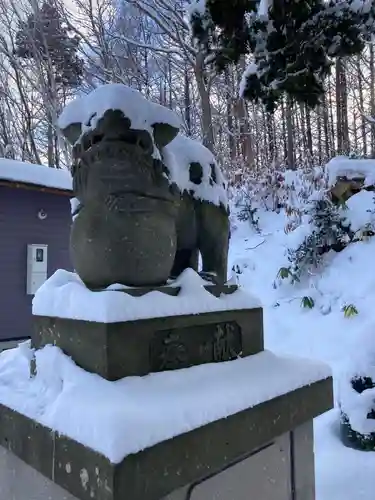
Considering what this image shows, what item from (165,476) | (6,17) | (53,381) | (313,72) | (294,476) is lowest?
(294,476)

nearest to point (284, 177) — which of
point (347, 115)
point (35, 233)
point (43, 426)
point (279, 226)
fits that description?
point (279, 226)

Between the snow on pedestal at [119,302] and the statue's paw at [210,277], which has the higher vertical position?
the statue's paw at [210,277]

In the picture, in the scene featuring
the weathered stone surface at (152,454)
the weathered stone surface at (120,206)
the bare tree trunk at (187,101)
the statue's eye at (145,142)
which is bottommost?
the weathered stone surface at (152,454)

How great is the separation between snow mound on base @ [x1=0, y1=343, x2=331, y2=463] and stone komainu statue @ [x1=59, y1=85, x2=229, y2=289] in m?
0.27

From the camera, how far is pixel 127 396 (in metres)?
0.91

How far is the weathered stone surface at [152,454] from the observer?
30.7 inches

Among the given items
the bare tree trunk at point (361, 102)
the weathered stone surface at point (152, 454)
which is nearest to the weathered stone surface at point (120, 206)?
the weathered stone surface at point (152, 454)

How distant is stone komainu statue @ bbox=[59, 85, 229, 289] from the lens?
1105 mm

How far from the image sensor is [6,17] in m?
10.4

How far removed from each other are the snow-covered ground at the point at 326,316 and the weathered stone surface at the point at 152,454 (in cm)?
119

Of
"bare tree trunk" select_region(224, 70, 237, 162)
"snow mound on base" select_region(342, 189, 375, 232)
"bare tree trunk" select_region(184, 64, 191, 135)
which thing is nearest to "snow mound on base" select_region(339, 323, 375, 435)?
"snow mound on base" select_region(342, 189, 375, 232)

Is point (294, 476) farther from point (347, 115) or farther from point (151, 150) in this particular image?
point (347, 115)

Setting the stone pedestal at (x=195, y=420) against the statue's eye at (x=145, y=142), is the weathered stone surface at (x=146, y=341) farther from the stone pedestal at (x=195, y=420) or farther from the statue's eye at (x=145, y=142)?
the statue's eye at (x=145, y=142)

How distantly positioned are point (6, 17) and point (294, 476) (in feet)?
40.8
